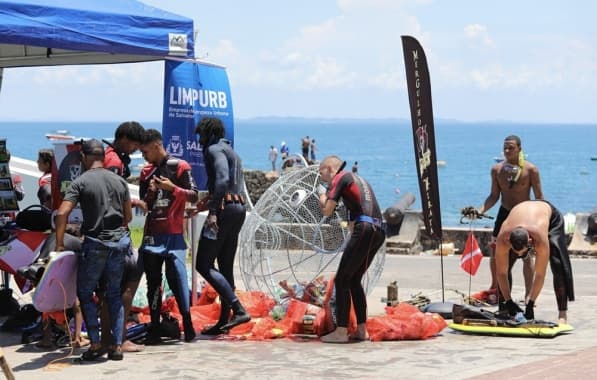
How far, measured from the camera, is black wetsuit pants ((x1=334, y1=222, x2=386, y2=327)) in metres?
9.59

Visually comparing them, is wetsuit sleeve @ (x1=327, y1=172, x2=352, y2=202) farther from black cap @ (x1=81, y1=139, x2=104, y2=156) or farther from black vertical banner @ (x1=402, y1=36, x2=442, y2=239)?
black cap @ (x1=81, y1=139, x2=104, y2=156)

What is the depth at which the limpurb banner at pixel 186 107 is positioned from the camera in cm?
1067

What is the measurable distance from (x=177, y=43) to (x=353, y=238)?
2.53m

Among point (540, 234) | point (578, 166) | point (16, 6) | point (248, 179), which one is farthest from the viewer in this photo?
point (578, 166)

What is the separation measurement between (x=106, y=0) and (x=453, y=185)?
272 ft

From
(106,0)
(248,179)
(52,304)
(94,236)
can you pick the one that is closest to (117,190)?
(94,236)

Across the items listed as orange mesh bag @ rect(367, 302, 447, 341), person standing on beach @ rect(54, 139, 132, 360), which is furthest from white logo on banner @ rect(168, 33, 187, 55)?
orange mesh bag @ rect(367, 302, 447, 341)

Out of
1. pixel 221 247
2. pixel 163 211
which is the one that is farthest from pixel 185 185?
pixel 221 247

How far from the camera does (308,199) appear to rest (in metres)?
11.4

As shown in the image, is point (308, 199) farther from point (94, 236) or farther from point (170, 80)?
point (94, 236)

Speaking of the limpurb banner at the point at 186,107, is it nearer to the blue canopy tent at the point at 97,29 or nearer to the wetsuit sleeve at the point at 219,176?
the blue canopy tent at the point at 97,29

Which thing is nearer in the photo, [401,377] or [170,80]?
[401,377]

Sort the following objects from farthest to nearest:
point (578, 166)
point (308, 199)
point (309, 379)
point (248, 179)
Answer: point (578, 166), point (248, 179), point (308, 199), point (309, 379)

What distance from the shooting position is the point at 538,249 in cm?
1004
